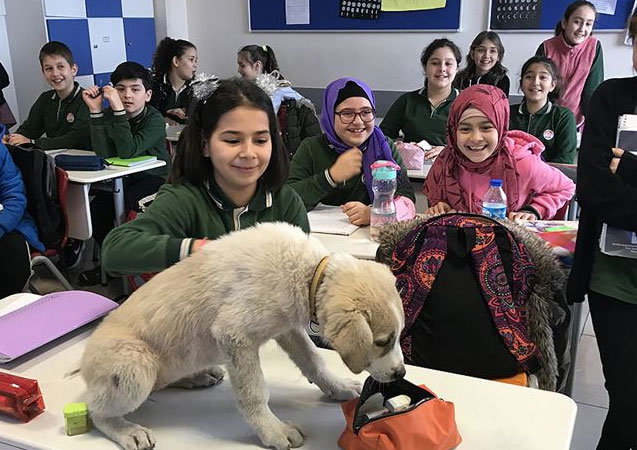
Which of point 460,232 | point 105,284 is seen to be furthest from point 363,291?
point 105,284

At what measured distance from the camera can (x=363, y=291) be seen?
988mm

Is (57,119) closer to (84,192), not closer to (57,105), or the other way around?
(57,105)

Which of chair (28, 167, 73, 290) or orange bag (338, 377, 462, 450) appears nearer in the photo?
orange bag (338, 377, 462, 450)

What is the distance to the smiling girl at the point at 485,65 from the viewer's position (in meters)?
4.69

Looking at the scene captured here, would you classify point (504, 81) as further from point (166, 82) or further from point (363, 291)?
point (363, 291)

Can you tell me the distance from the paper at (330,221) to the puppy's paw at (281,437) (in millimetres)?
1283

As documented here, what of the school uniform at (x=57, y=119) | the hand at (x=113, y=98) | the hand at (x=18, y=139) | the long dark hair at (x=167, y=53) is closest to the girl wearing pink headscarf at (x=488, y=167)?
the hand at (x=113, y=98)

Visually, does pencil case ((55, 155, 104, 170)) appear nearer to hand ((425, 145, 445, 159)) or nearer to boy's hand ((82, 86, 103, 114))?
boy's hand ((82, 86, 103, 114))

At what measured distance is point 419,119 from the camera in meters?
4.05

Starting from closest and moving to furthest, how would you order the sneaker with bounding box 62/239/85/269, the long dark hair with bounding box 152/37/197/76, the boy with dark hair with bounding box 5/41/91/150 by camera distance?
the sneaker with bounding box 62/239/85/269 → the boy with dark hair with bounding box 5/41/91/150 → the long dark hair with bounding box 152/37/197/76

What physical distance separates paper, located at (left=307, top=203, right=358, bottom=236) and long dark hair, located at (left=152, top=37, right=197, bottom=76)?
3.10 meters

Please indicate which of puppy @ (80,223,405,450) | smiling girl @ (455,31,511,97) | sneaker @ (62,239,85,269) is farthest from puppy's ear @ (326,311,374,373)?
smiling girl @ (455,31,511,97)

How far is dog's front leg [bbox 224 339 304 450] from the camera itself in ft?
3.46

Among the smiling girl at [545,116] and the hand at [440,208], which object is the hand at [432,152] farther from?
the hand at [440,208]
